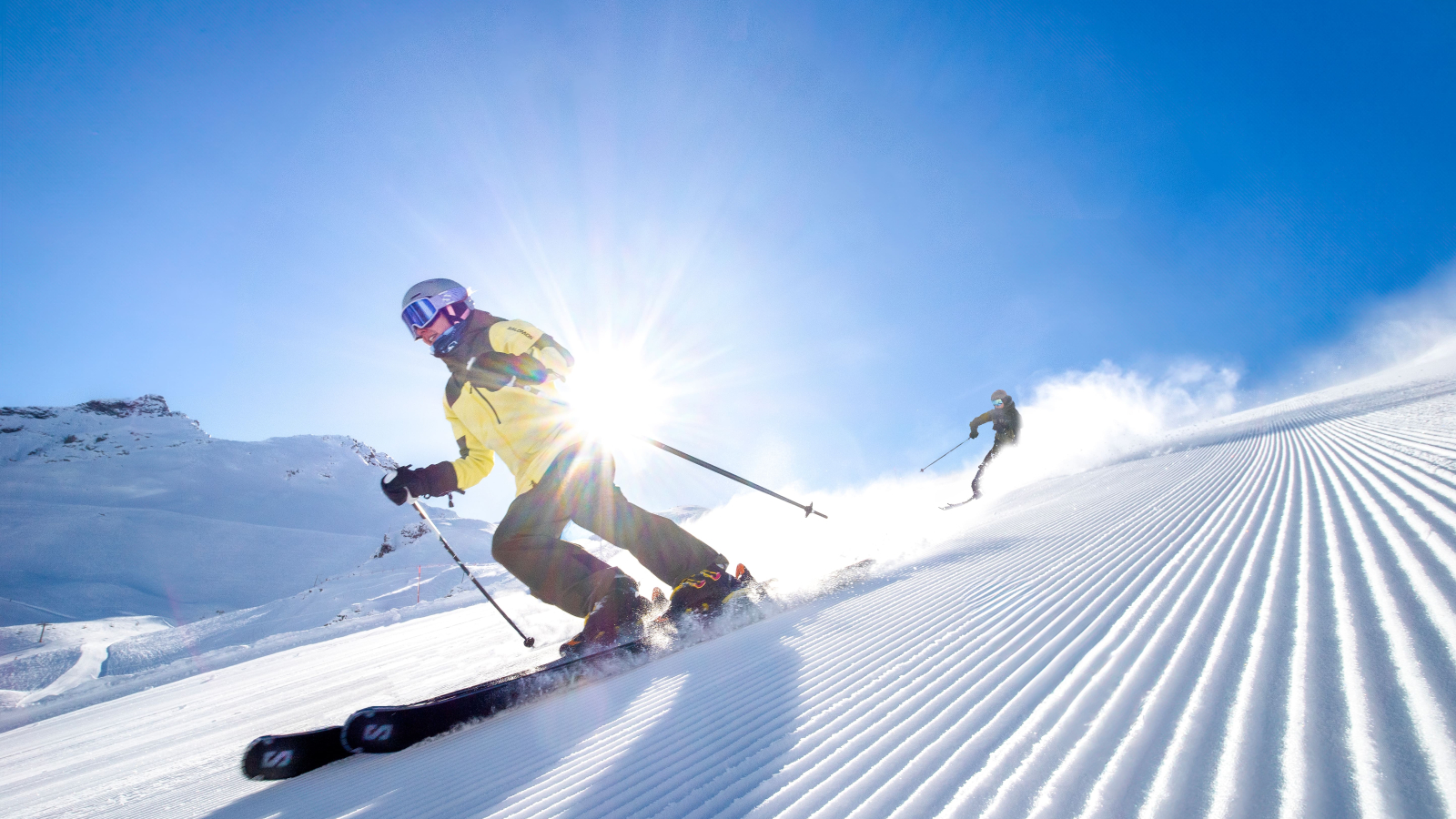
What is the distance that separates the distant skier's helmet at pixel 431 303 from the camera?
3717 mm

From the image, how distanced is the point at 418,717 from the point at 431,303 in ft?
8.53

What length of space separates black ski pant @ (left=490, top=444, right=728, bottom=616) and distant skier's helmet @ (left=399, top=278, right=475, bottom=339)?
1.29m

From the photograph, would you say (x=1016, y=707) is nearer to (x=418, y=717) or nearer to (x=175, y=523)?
(x=418, y=717)

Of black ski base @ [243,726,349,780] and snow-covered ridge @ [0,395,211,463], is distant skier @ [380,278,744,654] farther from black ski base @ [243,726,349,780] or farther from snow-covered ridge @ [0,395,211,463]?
snow-covered ridge @ [0,395,211,463]

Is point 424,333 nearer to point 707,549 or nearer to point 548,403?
point 548,403

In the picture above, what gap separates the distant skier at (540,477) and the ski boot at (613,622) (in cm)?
1

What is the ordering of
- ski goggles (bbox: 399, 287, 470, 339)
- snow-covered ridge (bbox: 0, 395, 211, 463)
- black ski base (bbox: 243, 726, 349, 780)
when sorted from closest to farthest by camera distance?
black ski base (bbox: 243, 726, 349, 780)
ski goggles (bbox: 399, 287, 470, 339)
snow-covered ridge (bbox: 0, 395, 211, 463)

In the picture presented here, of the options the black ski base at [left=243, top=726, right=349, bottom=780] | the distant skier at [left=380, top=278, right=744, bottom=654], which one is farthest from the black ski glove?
the black ski base at [left=243, top=726, right=349, bottom=780]

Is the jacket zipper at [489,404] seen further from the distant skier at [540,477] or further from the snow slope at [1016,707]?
the snow slope at [1016,707]

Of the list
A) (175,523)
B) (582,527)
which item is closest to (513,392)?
(582,527)

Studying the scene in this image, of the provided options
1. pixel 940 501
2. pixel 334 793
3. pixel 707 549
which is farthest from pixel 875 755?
pixel 940 501

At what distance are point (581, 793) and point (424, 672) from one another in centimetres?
312

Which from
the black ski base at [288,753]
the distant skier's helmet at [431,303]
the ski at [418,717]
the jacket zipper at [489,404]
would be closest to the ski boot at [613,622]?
the ski at [418,717]

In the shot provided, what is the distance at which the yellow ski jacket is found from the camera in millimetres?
3502
